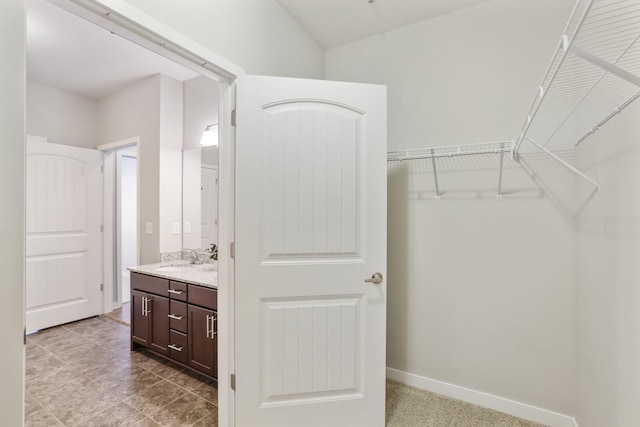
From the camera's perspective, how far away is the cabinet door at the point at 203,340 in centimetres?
217

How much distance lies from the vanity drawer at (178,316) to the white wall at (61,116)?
2786mm

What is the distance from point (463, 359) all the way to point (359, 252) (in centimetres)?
111

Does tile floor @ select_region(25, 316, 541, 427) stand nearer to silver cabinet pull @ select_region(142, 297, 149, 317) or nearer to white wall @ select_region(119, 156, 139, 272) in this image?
silver cabinet pull @ select_region(142, 297, 149, 317)

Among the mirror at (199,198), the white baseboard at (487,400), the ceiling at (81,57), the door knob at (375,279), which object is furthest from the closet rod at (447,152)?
the ceiling at (81,57)

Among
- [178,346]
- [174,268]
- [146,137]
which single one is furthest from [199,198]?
[178,346]

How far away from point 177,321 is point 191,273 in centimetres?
39

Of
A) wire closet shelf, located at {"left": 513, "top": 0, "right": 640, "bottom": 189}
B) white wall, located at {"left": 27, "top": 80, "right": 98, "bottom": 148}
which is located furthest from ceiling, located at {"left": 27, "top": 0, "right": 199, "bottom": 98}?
wire closet shelf, located at {"left": 513, "top": 0, "right": 640, "bottom": 189}

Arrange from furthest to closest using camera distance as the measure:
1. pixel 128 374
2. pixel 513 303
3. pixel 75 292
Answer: pixel 75 292 < pixel 128 374 < pixel 513 303

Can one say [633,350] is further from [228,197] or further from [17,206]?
[17,206]

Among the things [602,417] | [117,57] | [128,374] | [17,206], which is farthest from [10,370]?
[117,57]

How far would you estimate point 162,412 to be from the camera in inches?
76.0

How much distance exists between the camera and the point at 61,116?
3576mm

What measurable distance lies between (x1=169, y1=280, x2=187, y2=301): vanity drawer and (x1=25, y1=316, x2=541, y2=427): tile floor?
0.64 m

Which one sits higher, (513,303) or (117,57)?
(117,57)
